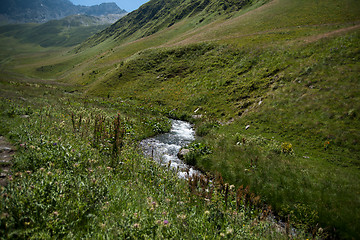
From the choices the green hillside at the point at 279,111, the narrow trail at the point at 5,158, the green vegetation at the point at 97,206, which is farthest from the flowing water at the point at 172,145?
the narrow trail at the point at 5,158

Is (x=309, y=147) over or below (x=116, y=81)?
below

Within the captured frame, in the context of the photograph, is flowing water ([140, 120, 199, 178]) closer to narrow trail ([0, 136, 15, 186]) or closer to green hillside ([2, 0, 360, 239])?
green hillside ([2, 0, 360, 239])

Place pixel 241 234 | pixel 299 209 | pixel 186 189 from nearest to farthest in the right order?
pixel 241 234 → pixel 186 189 → pixel 299 209

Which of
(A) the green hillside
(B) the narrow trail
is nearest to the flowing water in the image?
(A) the green hillside

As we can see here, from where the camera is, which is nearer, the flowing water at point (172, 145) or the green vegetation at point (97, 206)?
the green vegetation at point (97, 206)

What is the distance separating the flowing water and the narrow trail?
7211 mm

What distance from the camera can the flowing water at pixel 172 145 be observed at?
12786 mm

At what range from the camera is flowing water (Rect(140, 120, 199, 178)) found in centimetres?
1279

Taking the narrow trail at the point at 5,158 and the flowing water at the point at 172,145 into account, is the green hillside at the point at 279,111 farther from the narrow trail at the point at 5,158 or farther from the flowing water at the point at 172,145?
the narrow trail at the point at 5,158

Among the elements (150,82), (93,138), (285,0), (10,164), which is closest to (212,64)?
(150,82)

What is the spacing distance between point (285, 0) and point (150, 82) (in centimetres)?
7205

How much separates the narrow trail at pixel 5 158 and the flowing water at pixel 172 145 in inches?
284

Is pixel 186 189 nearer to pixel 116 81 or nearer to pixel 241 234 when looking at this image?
pixel 241 234

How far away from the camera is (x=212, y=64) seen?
3641 cm
